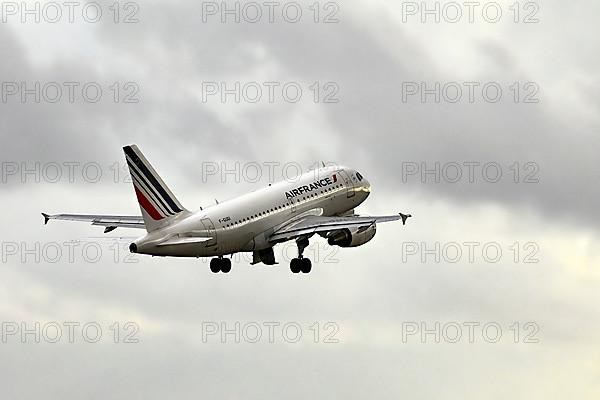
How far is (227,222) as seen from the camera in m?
156

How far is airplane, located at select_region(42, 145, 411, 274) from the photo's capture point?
153125 mm

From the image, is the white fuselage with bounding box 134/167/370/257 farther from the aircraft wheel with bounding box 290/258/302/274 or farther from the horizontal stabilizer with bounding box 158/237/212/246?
the aircraft wheel with bounding box 290/258/302/274

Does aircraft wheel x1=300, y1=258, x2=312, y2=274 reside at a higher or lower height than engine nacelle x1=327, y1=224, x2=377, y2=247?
lower

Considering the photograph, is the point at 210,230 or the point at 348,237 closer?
the point at 210,230

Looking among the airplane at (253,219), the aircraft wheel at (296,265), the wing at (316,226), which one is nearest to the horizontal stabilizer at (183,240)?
the airplane at (253,219)

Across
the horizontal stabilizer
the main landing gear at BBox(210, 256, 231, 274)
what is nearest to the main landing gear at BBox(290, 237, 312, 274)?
the main landing gear at BBox(210, 256, 231, 274)

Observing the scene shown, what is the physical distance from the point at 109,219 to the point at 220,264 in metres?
9.78

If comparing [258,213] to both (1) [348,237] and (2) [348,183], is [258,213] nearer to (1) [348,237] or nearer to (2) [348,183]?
(1) [348,237]

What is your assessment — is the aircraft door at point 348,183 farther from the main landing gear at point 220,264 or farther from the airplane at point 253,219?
the main landing gear at point 220,264

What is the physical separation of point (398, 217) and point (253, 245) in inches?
426

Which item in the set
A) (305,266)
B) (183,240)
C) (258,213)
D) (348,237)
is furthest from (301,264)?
(183,240)

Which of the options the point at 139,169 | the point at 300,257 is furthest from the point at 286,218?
the point at 139,169

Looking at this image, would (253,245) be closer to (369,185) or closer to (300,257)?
(300,257)

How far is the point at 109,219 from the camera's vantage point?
166m
